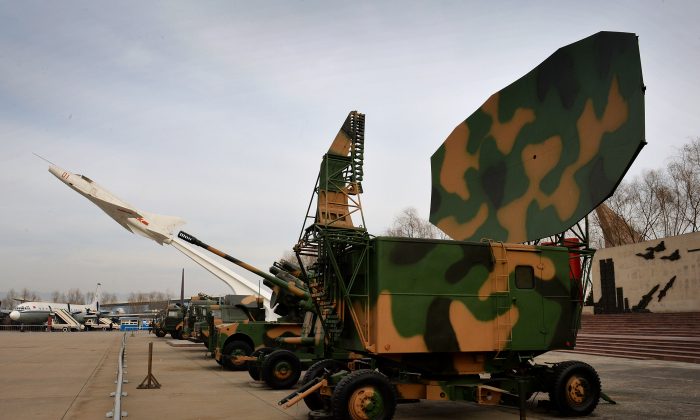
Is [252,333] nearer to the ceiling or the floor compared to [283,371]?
nearer to the ceiling

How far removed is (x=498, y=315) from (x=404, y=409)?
2546 mm

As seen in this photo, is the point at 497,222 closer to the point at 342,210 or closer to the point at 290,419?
the point at 342,210

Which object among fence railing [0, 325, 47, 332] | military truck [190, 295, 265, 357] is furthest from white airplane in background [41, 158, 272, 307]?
fence railing [0, 325, 47, 332]

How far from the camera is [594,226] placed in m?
49.5

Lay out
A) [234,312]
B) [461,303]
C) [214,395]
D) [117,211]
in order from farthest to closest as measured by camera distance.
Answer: [117,211] → [234,312] → [214,395] → [461,303]

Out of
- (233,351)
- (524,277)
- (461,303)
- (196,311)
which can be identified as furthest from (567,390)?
(196,311)

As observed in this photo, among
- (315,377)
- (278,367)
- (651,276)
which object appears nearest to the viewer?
(315,377)

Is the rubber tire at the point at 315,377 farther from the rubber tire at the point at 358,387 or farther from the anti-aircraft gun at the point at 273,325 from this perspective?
the anti-aircraft gun at the point at 273,325

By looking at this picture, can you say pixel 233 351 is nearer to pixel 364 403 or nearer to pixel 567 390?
pixel 364 403

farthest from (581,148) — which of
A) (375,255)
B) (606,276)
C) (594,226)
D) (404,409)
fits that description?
(594,226)

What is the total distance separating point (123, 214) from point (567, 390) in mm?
34352

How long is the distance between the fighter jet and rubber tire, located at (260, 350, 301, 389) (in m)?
27.1

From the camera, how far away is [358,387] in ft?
24.5

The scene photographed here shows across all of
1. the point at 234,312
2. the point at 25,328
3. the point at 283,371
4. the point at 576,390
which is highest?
the point at 234,312
